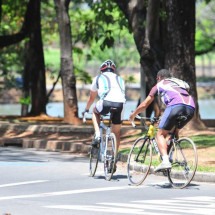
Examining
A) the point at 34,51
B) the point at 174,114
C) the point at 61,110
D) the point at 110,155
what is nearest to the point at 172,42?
the point at 110,155

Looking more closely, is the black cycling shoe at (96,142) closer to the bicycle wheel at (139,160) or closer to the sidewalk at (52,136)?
the bicycle wheel at (139,160)

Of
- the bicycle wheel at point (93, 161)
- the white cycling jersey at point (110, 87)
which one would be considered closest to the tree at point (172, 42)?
the bicycle wheel at point (93, 161)

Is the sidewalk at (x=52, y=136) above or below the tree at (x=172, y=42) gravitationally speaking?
below

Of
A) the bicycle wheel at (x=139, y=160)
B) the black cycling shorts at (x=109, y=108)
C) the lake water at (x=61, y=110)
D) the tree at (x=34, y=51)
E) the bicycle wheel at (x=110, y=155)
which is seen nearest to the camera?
the bicycle wheel at (x=139, y=160)

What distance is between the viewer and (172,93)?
521 inches

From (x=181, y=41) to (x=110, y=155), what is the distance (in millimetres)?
8226

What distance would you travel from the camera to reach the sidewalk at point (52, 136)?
20844 mm

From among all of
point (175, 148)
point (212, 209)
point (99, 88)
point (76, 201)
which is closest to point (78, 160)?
point (99, 88)

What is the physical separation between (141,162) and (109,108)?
39.1 inches

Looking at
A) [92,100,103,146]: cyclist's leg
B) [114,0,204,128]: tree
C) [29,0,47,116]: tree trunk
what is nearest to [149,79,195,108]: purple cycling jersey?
[92,100,103,146]: cyclist's leg

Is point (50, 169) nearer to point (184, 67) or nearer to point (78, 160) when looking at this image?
point (78, 160)

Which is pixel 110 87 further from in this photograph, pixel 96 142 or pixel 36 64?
pixel 36 64

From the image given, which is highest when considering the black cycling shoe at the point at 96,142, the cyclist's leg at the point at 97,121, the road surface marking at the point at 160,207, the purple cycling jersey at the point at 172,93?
the purple cycling jersey at the point at 172,93

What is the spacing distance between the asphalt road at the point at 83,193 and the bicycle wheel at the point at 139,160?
0.15 m
